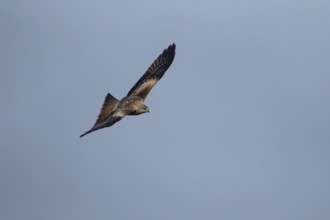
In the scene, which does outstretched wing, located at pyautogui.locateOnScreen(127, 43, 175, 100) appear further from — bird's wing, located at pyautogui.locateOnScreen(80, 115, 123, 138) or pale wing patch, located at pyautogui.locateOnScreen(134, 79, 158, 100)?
bird's wing, located at pyautogui.locateOnScreen(80, 115, 123, 138)

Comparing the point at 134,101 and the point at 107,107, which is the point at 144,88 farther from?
the point at 107,107

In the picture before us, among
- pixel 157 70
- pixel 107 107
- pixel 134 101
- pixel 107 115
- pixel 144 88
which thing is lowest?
pixel 107 115

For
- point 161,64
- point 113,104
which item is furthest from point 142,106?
point 161,64

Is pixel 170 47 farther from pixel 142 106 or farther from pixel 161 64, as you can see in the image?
pixel 142 106

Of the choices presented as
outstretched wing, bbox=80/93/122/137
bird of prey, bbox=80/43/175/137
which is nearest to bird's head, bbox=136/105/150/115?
bird of prey, bbox=80/43/175/137

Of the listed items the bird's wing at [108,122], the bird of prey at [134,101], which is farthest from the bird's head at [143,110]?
the bird's wing at [108,122]

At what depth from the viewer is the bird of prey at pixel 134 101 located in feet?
93.9

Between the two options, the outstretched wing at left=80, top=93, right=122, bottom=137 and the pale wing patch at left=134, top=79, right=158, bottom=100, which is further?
the pale wing patch at left=134, top=79, right=158, bottom=100

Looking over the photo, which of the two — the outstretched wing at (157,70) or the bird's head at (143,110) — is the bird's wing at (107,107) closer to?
the bird's head at (143,110)

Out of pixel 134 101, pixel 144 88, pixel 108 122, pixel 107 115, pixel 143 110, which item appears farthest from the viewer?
pixel 144 88

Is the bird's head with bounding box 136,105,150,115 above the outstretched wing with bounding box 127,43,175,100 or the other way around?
the other way around

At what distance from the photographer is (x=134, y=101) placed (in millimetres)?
30812

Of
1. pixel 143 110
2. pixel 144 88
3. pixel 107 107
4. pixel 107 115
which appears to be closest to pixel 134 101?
pixel 143 110

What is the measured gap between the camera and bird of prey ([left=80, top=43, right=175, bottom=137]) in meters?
28.6
